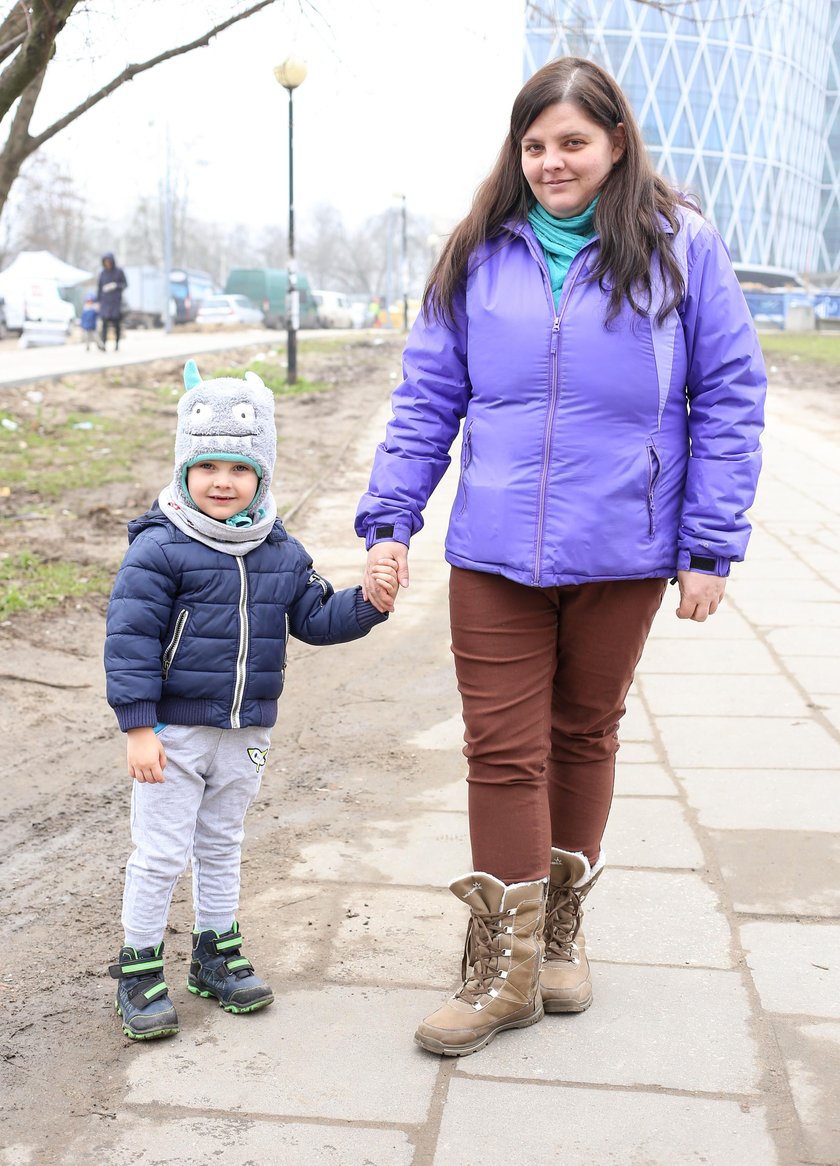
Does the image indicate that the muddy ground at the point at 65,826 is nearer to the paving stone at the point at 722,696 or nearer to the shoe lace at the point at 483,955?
the shoe lace at the point at 483,955

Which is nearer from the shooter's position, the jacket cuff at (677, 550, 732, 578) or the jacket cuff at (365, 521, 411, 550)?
the jacket cuff at (677, 550, 732, 578)

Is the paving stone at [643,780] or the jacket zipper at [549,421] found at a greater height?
the jacket zipper at [549,421]

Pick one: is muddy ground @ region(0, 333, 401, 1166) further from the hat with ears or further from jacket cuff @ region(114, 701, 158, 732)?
the hat with ears

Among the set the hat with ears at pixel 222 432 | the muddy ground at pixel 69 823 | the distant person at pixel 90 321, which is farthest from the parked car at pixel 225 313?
the hat with ears at pixel 222 432

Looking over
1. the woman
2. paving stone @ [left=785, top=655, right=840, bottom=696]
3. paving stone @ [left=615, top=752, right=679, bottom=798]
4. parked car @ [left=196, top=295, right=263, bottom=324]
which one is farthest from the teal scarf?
parked car @ [left=196, top=295, right=263, bottom=324]

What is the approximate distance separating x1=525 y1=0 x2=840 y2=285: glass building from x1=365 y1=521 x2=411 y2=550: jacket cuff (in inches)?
3397

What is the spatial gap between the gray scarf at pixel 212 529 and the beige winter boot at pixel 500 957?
2.79ft

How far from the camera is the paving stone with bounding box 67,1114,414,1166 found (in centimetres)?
224

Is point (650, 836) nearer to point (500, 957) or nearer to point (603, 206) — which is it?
point (500, 957)

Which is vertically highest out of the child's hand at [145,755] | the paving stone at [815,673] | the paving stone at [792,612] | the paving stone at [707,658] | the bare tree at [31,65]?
the bare tree at [31,65]

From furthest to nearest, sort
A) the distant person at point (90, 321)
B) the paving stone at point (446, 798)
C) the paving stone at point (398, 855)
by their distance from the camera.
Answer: the distant person at point (90, 321), the paving stone at point (446, 798), the paving stone at point (398, 855)

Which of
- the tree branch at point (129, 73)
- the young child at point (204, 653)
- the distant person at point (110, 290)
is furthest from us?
the distant person at point (110, 290)

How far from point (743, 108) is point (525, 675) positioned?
98.5 m

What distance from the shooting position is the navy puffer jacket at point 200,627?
104 inches
